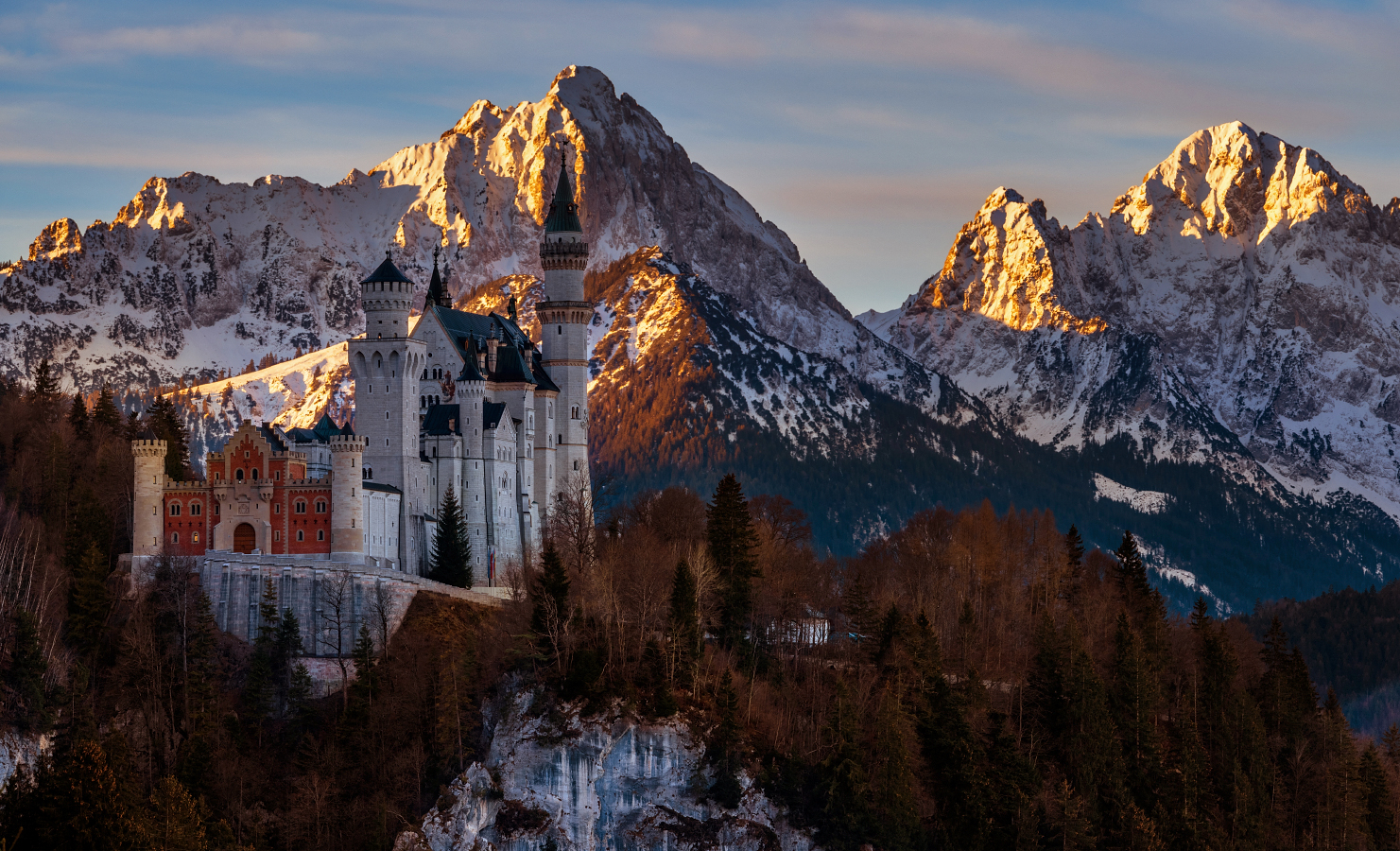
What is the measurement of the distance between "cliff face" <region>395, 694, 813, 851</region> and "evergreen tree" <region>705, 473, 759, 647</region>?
1053 cm

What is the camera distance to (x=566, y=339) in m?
154

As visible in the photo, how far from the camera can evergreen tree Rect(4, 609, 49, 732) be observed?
4437 inches

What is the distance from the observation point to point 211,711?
383ft

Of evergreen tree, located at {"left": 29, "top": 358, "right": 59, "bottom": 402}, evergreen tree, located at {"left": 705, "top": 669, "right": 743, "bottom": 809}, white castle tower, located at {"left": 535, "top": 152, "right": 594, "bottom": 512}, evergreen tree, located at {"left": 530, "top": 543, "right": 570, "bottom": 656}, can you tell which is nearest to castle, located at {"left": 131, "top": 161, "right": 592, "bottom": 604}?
white castle tower, located at {"left": 535, "top": 152, "right": 594, "bottom": 512}

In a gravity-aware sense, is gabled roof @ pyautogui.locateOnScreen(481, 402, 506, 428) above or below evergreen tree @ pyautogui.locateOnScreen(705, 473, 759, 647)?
above

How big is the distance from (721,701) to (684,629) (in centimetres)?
509

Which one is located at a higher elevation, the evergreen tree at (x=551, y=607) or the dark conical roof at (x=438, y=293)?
the dark conical roof at (x=438, y=293)

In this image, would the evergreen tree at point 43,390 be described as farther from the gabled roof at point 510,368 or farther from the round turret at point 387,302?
the gabled roof at point 510,368

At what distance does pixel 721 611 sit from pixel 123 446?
50.5 m

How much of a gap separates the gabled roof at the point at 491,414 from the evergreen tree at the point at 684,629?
30.5m

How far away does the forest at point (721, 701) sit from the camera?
112250 mm

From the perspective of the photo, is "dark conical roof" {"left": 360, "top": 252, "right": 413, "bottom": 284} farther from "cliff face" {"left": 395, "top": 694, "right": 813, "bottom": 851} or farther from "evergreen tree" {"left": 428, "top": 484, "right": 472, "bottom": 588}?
"cliff face" {"left": 395, "top": 694, "right": 813, "bottom": 851}

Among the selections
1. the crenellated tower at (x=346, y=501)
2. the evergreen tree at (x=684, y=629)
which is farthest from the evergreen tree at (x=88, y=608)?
the evergreen tree at (x=684, y=629)

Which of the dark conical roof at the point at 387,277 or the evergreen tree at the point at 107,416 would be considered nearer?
the dark conical roof at the point at 387,277
